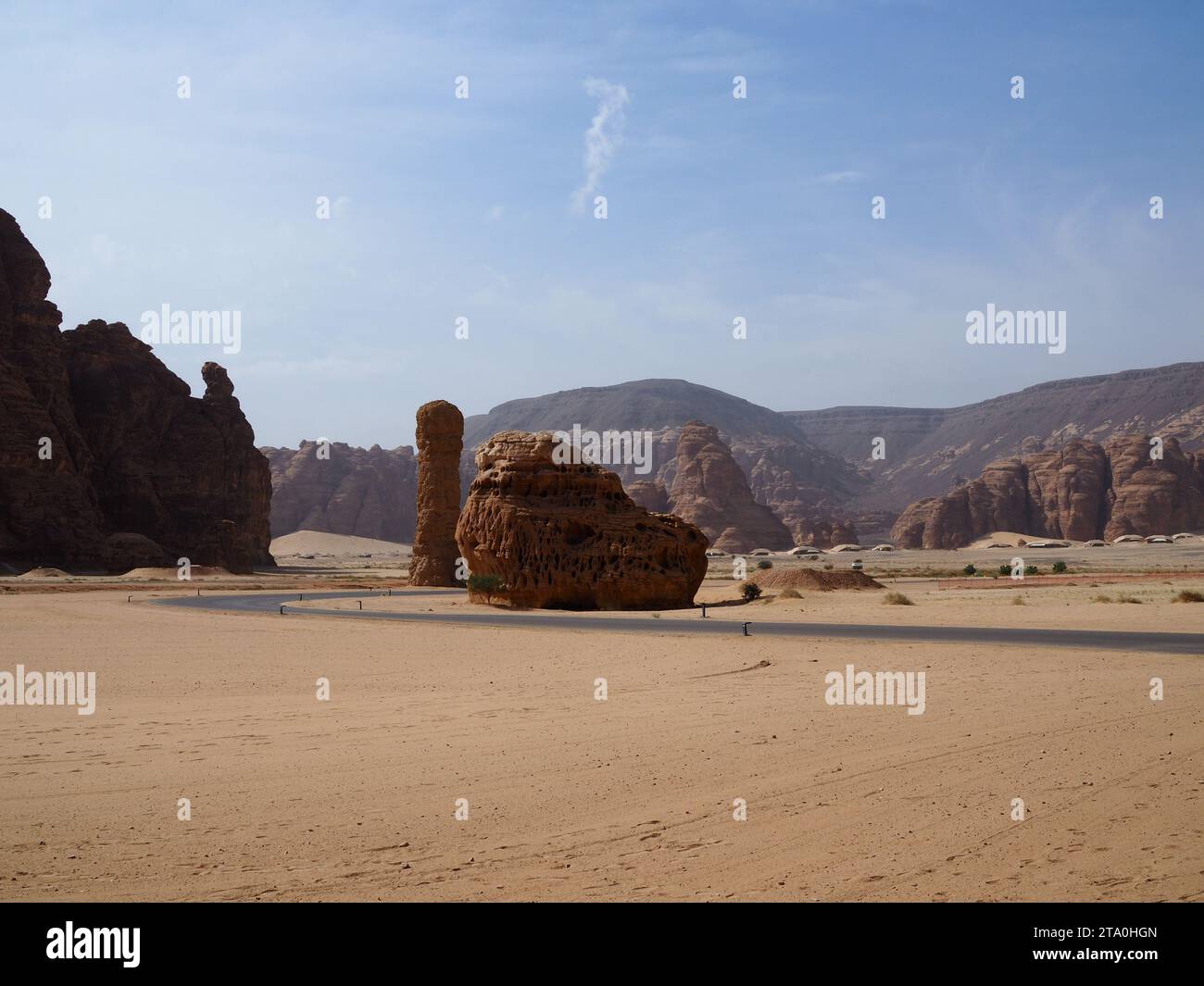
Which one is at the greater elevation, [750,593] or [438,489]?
[438,489]

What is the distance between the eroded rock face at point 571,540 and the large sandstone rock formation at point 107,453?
50.9 metres

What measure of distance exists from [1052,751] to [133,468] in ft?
315

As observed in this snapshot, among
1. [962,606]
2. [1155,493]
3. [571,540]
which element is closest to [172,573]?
[571,540]

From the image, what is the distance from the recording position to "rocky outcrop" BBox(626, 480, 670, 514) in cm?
17138

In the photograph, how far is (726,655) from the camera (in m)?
20.1

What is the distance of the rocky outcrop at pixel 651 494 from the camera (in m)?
171

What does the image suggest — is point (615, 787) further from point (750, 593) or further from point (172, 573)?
point (172, 573)

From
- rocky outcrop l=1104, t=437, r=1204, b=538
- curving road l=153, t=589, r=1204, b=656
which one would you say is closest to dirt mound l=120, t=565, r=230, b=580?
curving road l=153, t=589, r=1204, b=656

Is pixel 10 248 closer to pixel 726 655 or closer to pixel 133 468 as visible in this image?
pixel 133 468

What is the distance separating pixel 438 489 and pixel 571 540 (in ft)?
62.4

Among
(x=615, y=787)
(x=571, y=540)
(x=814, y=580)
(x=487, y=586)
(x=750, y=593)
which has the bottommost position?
(x=750, y=593)

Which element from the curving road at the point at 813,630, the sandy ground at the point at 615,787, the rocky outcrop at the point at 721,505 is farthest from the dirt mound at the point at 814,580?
the rocky outcrop at the point at 721,505

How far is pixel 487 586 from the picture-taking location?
40219 millimetres
